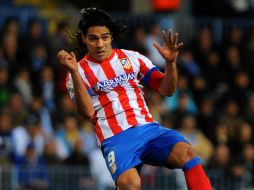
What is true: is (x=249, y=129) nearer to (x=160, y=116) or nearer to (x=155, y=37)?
(x=160, y=116)

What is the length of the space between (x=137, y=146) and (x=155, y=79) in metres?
0.80

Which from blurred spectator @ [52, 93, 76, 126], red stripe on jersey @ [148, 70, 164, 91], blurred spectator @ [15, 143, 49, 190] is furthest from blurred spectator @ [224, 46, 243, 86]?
red stripe on jersey @ [148, 70, 164, 91]

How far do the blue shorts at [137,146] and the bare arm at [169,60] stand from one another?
1.42 ft

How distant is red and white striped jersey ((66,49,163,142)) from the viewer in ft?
36.2

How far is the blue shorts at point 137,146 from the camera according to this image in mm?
10797

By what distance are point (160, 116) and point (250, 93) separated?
101 inches

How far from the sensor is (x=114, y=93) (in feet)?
36.4

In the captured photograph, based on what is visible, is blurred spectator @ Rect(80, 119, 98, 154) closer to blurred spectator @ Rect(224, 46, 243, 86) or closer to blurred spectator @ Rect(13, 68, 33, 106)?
blurred spectator @ Rect(13, 68, 33, 106)

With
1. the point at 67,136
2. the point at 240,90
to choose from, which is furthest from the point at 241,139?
the point at 67,136

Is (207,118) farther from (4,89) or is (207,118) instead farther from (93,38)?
(93,38)

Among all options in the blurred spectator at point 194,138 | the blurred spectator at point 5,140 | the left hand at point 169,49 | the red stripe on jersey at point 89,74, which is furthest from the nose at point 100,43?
the blurred spectator at point 194,138

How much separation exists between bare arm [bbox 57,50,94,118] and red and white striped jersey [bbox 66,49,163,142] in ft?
1.04

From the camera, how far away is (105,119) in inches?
435

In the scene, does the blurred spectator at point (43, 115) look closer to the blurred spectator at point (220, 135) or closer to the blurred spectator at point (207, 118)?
the blurred spectator at point (207, 118)
